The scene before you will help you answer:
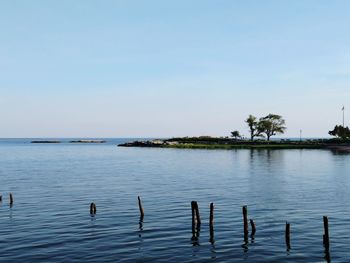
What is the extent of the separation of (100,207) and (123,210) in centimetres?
316

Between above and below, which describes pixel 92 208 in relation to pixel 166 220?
above

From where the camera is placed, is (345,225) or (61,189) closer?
(345,225)

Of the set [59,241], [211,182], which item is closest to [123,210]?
[59,241]

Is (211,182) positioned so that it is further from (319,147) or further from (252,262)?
(319,147)

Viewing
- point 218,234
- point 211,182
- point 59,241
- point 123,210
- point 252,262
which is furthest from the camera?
point 211,182

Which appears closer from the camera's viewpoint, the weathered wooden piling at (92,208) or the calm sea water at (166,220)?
the calm sea water at (166,220)

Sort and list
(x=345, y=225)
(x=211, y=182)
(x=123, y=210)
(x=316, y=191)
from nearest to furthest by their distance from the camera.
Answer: (x=345, y=225)
(x=123, y=210)
(x=316, y=191)
(x=211, y=182)

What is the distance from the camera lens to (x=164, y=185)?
6078 centimetres

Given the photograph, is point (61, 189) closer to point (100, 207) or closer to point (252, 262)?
point (100, 207)

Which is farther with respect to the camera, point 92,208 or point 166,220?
point 92,208

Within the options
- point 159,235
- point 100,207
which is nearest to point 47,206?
point 100,207

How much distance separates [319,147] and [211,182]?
128 m

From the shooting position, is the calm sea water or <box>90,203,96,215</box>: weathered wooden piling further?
<box>90,203,96,215</box>: weathered wooden piling

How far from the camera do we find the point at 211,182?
64875 mm
